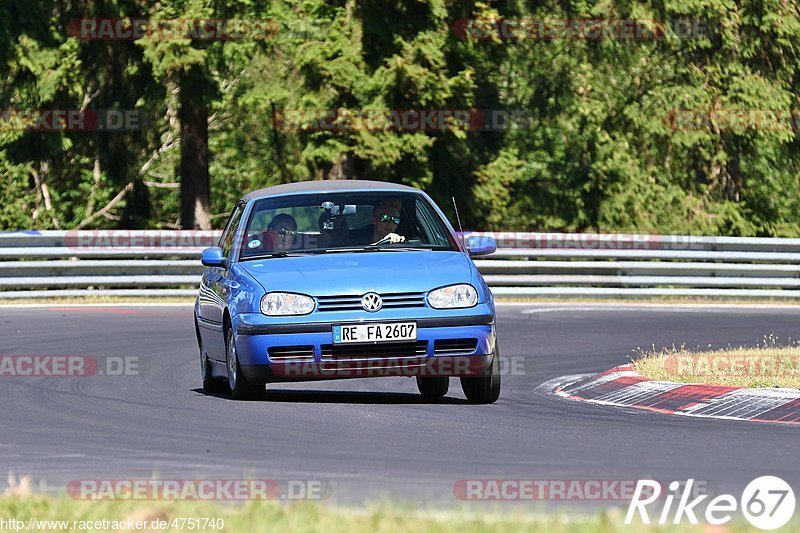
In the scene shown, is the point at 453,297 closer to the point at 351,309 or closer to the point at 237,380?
the point at 351,309

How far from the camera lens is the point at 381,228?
1175 centimetres

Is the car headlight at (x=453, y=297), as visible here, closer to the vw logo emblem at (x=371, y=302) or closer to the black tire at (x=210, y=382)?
the vw logo emblem at (x=371, y=302)

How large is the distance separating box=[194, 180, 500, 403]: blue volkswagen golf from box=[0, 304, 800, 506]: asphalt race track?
0.98 ft

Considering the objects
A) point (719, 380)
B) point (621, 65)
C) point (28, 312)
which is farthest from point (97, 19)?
point (719, 380)

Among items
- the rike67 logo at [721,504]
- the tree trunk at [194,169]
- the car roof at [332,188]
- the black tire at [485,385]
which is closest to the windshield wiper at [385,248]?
the car roof at [332,188]

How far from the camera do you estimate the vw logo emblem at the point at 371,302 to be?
10.6m

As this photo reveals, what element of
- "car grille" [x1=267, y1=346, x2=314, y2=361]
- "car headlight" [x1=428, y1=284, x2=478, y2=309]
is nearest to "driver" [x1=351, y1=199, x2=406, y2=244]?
"car headlight" [x1=428, y1=284, x2=478, y2=309]

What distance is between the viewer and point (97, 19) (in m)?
30.2

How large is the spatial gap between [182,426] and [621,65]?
94.9 ft

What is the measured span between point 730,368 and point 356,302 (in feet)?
13.3

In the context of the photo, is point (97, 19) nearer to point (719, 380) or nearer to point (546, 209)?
point (546, 209)

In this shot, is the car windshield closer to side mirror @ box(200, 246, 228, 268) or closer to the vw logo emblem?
side mirror @ box(200, 246, 228, 268)

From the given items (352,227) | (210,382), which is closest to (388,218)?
(352,227)

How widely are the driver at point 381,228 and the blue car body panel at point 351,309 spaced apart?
1.18 feet
